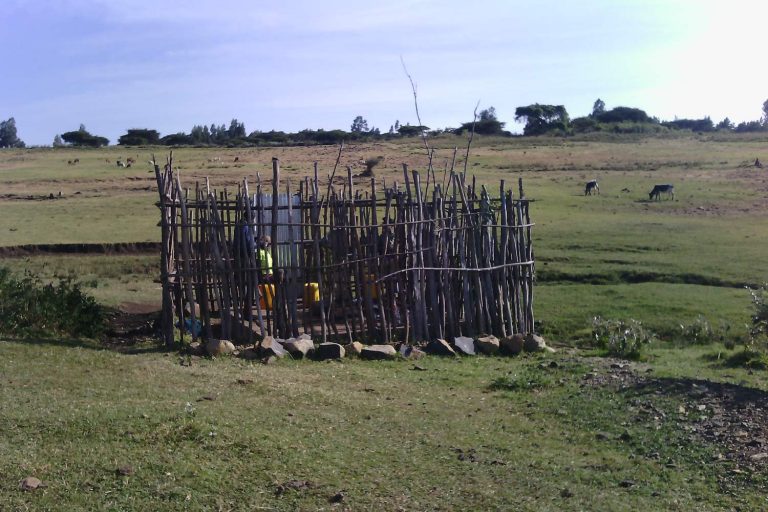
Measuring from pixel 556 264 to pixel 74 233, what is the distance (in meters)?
11.4

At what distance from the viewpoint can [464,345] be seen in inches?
426

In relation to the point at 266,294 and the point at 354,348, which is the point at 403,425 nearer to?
the point at 354,348

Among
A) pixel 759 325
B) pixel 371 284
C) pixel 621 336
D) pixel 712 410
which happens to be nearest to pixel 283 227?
pixel 371 284

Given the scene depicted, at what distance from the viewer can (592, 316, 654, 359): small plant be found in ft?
37.1

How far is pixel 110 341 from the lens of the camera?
11023mm

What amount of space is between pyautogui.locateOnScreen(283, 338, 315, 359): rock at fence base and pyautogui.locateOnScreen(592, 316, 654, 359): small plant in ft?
12.8

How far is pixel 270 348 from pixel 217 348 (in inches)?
22.1

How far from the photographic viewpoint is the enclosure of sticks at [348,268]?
10484mm

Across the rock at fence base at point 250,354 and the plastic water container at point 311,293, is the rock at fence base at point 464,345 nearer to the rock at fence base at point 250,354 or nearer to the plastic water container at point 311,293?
the plastic water container at point 311,293

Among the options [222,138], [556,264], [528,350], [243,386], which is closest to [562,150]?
[222,138]

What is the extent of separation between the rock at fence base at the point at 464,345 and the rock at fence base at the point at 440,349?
0.32 feet

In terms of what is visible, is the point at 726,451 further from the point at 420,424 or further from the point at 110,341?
the point at 110,341

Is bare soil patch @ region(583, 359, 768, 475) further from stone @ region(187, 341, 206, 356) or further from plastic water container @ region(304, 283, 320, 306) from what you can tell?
stone @ region(187, 341, 206, 356)

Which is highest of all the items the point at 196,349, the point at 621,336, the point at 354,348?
the point at 196,349
